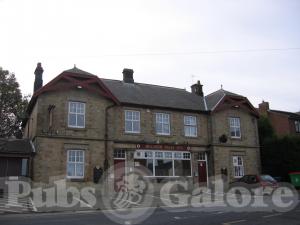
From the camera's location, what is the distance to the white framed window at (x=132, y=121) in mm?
28016

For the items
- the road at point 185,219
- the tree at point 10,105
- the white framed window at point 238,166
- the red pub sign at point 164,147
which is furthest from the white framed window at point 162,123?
the tree at point 10,105

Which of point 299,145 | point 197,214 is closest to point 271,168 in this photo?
point 299,145

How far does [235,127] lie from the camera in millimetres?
Answer: 32625

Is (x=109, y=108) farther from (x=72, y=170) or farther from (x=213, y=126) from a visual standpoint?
(x=213, y=126)

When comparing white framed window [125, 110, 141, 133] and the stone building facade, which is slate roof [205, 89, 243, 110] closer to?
the stone building facade

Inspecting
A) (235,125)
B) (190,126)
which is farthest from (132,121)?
(235,125)

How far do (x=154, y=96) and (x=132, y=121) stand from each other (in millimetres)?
3684

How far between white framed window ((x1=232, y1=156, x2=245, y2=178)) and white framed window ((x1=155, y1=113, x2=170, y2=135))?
6.52 metres

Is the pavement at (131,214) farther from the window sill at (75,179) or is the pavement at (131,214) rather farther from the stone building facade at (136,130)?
the stone building facade at (136,130)

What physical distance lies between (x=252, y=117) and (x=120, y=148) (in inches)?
526

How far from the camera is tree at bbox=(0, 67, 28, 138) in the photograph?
3881 cm

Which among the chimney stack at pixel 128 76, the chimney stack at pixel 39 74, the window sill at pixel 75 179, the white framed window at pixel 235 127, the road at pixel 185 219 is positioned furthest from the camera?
the white framed window at pixel 235 127

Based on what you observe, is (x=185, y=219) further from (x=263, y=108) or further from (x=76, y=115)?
(x=263, y=108)

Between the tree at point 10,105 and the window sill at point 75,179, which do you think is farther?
the tree at point 10,105
